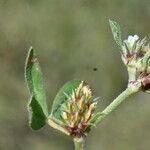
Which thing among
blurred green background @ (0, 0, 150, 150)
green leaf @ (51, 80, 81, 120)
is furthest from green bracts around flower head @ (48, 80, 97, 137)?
blurred green background @ (0, 0, 150, 150)

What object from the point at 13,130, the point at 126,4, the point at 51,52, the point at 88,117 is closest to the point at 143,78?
the point at 88,117

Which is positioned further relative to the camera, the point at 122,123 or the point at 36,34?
the point at 36,34

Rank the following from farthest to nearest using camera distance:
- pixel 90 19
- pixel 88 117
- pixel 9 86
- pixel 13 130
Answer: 1. pixel 90 19
2. pixel 9 86
3. pixel 13 130
4. pixel 88 117

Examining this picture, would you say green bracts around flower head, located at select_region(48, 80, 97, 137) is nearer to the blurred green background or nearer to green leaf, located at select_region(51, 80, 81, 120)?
green leaf, located at select_region(51, 80, 81, 120)

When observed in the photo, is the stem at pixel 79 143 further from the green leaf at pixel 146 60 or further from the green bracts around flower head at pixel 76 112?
the green leaf at pixel 146 60

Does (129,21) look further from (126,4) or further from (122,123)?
(122,123)

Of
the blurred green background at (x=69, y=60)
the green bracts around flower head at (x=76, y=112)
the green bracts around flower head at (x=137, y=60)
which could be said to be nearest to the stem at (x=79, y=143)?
the green bracts around flower head at (x=76, y=112)

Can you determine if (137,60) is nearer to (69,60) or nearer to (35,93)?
(35,93)
